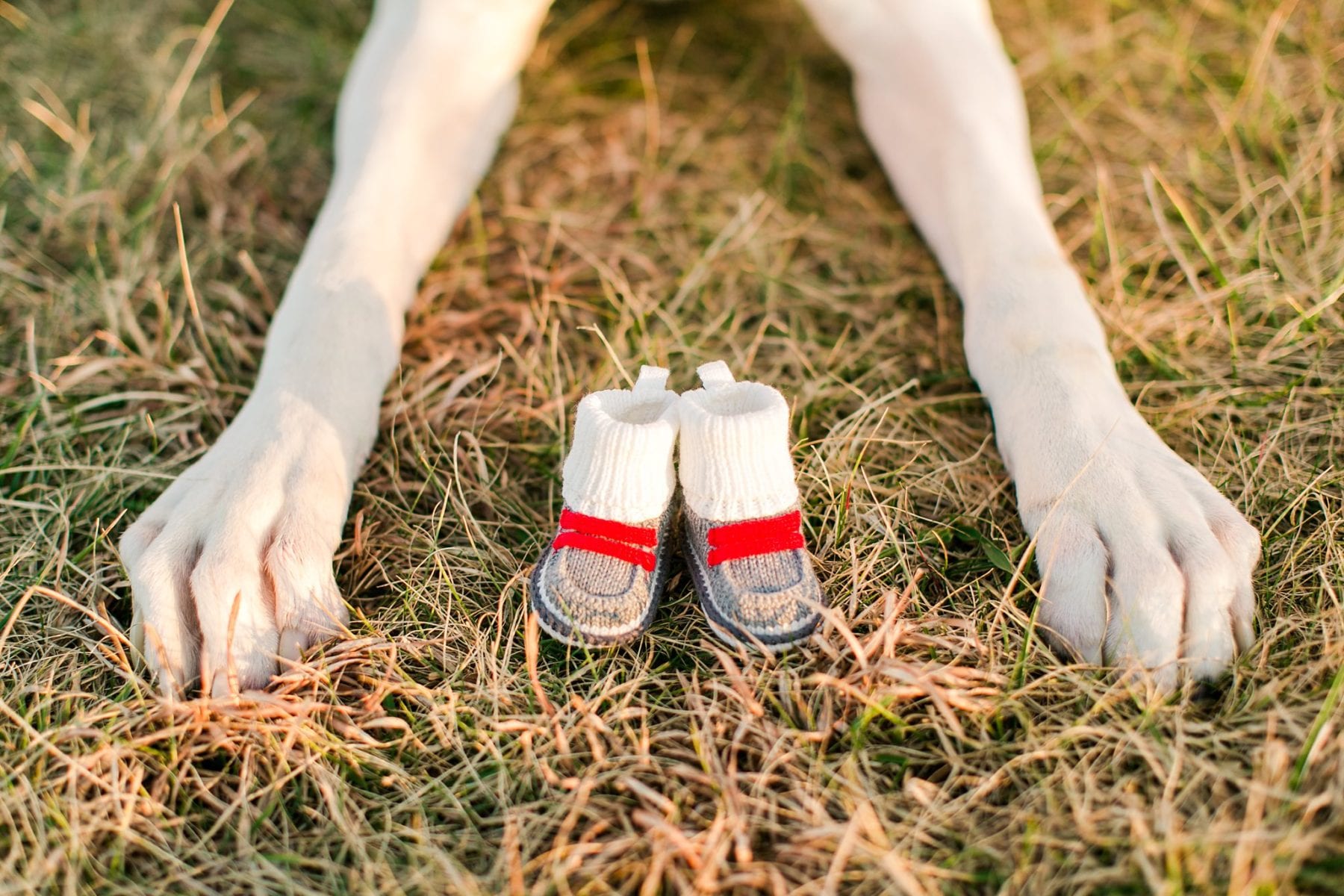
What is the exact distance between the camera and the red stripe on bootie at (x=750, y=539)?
1.21 metres

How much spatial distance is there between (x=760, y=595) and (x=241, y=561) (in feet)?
2.09

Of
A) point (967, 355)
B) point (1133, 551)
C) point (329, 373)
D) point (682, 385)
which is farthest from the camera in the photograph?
A: point (682, 385)

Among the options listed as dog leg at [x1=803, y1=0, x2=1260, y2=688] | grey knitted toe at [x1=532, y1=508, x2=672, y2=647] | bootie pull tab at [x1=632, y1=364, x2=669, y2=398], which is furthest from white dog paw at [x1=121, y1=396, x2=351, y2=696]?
dog leg at [x1=803, y1=0, x2=1260, y2=688]

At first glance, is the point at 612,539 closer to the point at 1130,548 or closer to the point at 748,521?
the point at 748,521

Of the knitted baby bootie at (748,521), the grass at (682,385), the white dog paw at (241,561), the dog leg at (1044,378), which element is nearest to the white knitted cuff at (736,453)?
the knitted baby bootie at (748,521)

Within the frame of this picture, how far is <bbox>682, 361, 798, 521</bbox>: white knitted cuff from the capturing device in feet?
3.88

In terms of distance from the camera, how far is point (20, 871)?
1.04 meters

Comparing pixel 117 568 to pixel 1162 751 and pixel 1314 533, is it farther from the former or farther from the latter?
pixel 1314 533

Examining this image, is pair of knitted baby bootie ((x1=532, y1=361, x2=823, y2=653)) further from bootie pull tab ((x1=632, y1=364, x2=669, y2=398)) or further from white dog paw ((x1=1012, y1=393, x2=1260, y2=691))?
white dog paw ((x1=1012, y1=393, x2=1260, y2=691))

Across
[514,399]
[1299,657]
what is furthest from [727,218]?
[1299,657]

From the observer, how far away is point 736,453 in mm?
1188

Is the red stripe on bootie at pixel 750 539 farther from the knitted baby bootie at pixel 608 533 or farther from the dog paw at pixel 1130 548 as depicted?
the dog paw at pixel 1130 548

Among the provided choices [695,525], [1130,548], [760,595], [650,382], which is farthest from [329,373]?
[1130,548]

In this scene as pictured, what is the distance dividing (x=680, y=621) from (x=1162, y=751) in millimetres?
587
